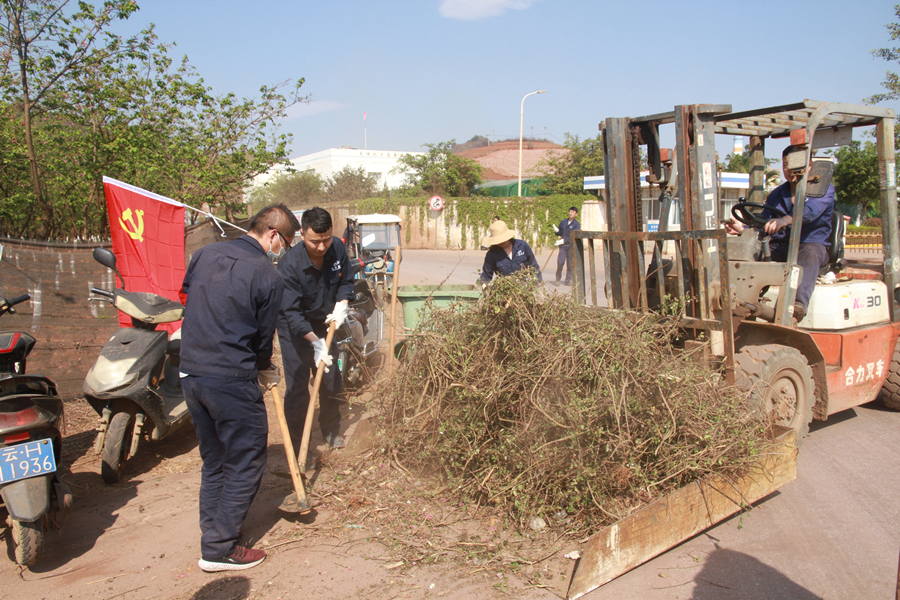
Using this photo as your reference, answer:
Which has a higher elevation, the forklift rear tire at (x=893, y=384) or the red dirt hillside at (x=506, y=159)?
the red dirt hillside at (x=506, y=159)

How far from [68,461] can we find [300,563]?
264cm

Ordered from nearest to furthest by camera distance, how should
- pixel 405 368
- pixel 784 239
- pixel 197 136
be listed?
pixel 405 368 < pixel 784 239 < pixel 197 136

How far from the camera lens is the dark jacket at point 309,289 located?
4484mm

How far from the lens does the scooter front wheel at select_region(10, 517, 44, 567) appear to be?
3070 millimetres

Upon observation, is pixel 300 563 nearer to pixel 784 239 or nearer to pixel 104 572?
pixel 104 572

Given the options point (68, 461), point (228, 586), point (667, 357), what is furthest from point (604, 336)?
point (68, 461)

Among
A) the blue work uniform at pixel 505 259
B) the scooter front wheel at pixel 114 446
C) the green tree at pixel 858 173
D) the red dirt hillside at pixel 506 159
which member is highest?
the red dirt hillside at pixel 506 159

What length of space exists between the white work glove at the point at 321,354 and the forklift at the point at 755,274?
2.00 meters

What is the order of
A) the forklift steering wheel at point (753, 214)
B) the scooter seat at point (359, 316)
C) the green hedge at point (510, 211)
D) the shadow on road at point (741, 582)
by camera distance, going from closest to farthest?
the shadow on road at point (741, 582) → the forklift steering wheel at point (753, 214) → the scooter seat at point (359, 316) → the green hedge at point (510, 211)

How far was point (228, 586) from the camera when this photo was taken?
3016mm

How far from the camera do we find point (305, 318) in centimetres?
470

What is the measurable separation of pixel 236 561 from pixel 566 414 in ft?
6.60

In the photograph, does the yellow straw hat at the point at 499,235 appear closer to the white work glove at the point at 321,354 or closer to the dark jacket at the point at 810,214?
the white work glove at the point at 321,354

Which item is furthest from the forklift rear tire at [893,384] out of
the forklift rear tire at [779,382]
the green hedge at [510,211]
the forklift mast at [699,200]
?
the green hedge at [510,211]
